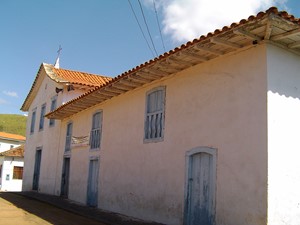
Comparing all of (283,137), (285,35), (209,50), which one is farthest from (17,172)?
(285,35)

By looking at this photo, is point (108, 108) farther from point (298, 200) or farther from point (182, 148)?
point (298, 200)

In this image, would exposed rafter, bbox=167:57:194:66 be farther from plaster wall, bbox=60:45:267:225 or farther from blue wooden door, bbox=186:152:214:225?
blue wooden door, bbox=186:152:214:225

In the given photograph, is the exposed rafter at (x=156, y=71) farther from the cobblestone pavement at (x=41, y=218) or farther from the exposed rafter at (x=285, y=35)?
the cobblestone pavement at (x=41, y=218)

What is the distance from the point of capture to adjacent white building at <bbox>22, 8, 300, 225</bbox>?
6793 mm

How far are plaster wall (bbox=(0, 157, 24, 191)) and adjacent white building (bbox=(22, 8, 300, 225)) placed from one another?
23.7m

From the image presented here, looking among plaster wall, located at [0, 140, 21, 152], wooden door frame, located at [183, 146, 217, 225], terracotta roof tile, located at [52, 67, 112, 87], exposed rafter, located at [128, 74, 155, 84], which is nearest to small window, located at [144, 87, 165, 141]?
exposed rafter, located at [128, 74, 155, 84]

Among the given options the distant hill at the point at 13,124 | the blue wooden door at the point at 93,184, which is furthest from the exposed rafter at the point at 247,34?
the distant hill at the point at 13,124

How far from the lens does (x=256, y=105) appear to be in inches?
278

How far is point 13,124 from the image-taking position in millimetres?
98375

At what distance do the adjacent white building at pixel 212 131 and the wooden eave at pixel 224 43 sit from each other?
0.07ft

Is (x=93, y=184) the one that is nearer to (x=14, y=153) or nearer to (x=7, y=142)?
(x=14, y=153)

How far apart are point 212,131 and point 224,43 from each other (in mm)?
1960

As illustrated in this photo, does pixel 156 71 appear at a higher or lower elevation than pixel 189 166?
higher

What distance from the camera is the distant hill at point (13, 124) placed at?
9256 cm
